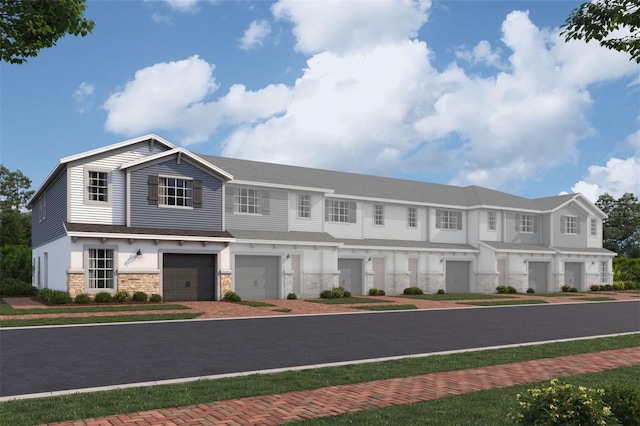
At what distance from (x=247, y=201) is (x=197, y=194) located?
3.84m

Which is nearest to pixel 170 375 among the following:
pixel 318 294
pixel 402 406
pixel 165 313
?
pixel 402 406

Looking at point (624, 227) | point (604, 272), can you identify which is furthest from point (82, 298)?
point (624, 227)

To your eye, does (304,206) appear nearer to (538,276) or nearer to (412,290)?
(412,290)

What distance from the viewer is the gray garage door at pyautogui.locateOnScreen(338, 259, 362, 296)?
3547cm

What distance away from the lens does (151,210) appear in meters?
27.4

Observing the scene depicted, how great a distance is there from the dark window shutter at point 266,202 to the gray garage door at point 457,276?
15.6 m

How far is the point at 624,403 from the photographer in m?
5.91

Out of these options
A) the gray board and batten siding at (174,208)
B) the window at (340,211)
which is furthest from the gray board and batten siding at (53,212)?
the window at (340,211)

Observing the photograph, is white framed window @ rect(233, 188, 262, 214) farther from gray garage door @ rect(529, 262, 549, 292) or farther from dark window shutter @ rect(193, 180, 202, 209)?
gray garage door @ rect(529, 262, 549, 292)

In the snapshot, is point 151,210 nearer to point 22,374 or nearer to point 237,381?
point 22,374

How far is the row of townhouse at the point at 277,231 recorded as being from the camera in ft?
86.1

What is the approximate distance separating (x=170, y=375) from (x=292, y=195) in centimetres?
2380

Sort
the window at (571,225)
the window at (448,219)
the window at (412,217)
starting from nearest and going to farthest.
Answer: the window at (412,217) → the window at (448,219) → the window at (571,225)

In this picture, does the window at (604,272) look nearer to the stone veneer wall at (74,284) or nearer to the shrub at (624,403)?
the stone veneer wall at (74,284)
